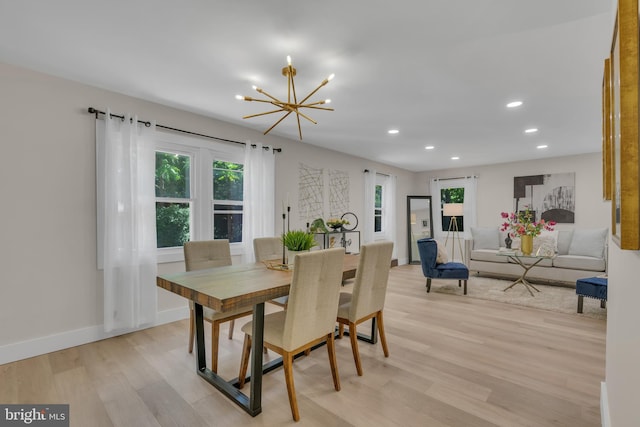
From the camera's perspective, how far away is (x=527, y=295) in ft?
15.1

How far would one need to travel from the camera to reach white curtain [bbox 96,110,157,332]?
2959 millimetres

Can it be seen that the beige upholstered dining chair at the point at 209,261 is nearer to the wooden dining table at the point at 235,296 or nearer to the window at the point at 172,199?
the wooden dining table at the point at 235,296

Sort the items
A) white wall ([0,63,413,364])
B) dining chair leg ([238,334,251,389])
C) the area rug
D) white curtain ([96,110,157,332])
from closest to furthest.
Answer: dining chair leg ([238,334,251,389])
white wall ([0,63,413,364])
white curtain ([96,110,157,332])
the area rug

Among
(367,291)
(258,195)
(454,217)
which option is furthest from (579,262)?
(258,195)

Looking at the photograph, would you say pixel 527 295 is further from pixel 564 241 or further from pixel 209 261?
pixel 209 261

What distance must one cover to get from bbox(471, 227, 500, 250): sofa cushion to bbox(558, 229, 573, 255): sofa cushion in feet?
3.26

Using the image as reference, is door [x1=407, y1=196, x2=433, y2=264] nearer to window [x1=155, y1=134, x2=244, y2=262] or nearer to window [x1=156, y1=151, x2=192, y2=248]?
window [x1=155, y1=134, x2=244, y2=262]

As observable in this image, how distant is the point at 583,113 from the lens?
140 inches

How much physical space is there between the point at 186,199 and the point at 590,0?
3.83 meters

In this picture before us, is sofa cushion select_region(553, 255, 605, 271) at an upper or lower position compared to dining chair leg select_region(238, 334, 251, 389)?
upper

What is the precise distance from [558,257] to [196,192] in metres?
5.87

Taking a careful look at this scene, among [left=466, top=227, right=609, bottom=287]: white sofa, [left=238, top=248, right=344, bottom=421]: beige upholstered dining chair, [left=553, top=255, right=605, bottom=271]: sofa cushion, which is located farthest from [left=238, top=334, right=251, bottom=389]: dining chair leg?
[left=553, top=255, right=605, bottom=271]: sofa cushion

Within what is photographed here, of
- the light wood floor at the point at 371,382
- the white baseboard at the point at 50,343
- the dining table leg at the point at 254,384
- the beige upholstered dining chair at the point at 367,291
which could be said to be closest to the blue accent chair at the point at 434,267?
the light wood floor at the point at 371,382

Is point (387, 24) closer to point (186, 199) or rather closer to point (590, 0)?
point (590, 0)
